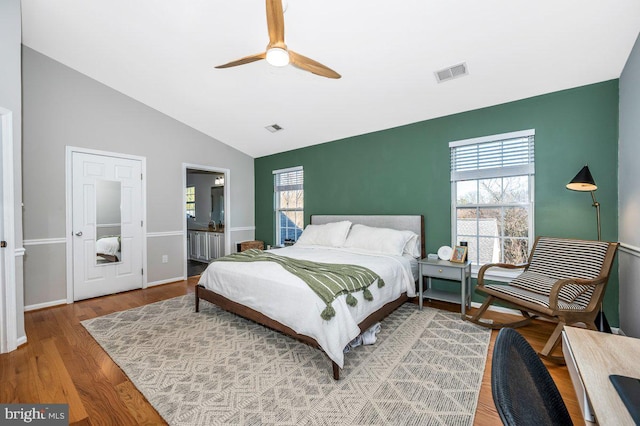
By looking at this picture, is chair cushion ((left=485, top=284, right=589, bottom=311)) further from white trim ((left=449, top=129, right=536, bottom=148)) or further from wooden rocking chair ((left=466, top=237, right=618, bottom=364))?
white trim ((left=449, top=129, right=536, bottom=148))

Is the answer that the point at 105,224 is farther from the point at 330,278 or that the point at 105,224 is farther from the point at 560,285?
the point at 560,285

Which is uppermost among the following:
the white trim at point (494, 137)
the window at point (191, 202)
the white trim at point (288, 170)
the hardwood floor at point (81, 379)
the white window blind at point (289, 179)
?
the white trim at point (494, 137)

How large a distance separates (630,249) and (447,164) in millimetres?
1910

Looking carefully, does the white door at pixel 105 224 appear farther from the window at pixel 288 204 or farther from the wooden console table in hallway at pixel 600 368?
the wooden console table in hallway at pixel 600 368

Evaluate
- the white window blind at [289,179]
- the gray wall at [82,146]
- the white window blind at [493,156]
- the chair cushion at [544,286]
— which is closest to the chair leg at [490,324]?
the chair cushion at [544,286]

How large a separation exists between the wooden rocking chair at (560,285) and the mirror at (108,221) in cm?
487

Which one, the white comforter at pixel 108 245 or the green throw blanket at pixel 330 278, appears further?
the white comforter at pixel 108 245

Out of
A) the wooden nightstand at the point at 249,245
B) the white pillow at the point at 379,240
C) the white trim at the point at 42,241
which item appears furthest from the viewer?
the wooden nightstand at the point at 249,245

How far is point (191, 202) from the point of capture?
7660 mm

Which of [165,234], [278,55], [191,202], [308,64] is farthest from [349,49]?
[191,202]

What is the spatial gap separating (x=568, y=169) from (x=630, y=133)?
591mm

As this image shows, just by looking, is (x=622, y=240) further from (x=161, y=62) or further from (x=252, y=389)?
(x=161, y=62)

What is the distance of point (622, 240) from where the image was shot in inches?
104

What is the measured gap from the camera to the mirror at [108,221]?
13.3 ft
